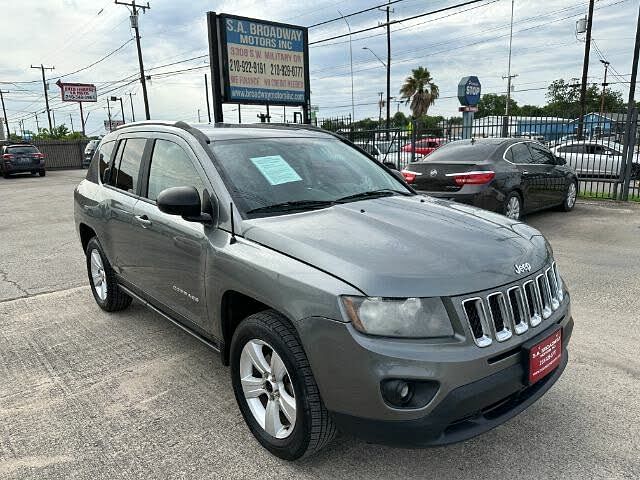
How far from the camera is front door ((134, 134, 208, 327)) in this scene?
10.2 ft

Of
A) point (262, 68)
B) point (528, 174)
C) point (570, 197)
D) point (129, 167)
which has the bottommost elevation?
point (570, 197)

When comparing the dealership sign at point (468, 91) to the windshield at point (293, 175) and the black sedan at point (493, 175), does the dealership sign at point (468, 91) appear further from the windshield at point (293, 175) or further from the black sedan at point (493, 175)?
the windshield at point (293, 175)

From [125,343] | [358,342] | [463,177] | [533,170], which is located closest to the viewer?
[358,342]

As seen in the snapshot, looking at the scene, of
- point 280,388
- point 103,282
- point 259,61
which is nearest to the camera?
point 280,388

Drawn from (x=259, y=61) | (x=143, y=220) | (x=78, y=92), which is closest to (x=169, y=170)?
(x=143, y=220)

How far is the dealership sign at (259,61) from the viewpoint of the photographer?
10906 millimetres

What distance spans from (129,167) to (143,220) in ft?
2.42

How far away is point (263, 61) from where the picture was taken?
1170 cm

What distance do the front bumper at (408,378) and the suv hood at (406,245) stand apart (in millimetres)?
239

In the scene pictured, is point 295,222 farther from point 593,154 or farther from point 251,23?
point 593,154

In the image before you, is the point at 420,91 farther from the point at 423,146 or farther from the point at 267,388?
the point at 267,388

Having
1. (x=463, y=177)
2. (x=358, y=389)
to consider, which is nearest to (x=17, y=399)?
(x=358, y=389)

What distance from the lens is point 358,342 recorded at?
6.91 ft

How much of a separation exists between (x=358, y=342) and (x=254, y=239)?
88 cm
